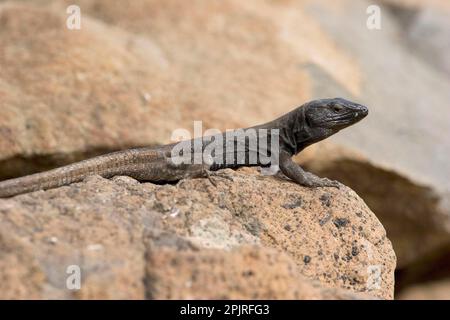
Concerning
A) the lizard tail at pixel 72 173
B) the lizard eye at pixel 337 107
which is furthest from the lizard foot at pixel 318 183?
the lizard tail at pixel 72 173

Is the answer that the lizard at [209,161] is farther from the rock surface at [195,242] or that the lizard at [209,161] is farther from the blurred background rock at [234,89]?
the blurred background rock at [234,89]

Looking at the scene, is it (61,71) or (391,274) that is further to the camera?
(61,71)

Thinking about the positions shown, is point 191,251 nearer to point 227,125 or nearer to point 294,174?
point 294,174

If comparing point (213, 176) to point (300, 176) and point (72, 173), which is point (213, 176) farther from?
point (72, 173)

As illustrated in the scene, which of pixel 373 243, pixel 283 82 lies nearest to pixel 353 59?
pixel 283 82

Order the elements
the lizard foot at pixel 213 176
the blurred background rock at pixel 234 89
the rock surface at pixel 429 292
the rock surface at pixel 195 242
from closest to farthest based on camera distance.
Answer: the rock surface at pixel 195 242 < the lizard foot at pixel 213 176 < the blurred background rock at pixel 234 89 < the rock surface at pixel 429 292
